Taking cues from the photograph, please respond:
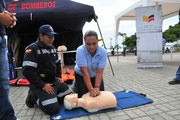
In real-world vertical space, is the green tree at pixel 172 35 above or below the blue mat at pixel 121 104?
above

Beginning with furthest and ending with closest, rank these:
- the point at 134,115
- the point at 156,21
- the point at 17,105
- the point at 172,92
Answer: the point at 156,21 → the point at 172,92 → the point at 17,105 → the point at 134,115

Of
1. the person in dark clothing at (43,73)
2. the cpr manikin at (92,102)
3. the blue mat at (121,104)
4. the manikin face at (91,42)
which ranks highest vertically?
the manikin face at (91,42)

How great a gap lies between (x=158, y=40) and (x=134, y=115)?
464 centimetres

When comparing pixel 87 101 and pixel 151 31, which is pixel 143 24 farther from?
pixel 87 101

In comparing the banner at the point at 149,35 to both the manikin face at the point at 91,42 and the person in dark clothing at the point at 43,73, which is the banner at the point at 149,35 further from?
the person in dark clothing at the point at 43,73

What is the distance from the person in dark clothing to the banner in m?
4.39

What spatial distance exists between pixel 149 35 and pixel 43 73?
491 cm

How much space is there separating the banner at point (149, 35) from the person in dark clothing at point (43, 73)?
4.39 meters

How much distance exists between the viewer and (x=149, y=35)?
564 cm

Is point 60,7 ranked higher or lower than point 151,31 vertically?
higher

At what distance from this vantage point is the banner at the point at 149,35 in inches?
219

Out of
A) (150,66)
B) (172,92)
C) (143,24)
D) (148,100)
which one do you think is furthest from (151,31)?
(148,100)

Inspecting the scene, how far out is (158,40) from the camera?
18.4ft

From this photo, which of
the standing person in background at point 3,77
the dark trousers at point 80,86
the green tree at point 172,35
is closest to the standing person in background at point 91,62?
the dark trousers at point 80,86
